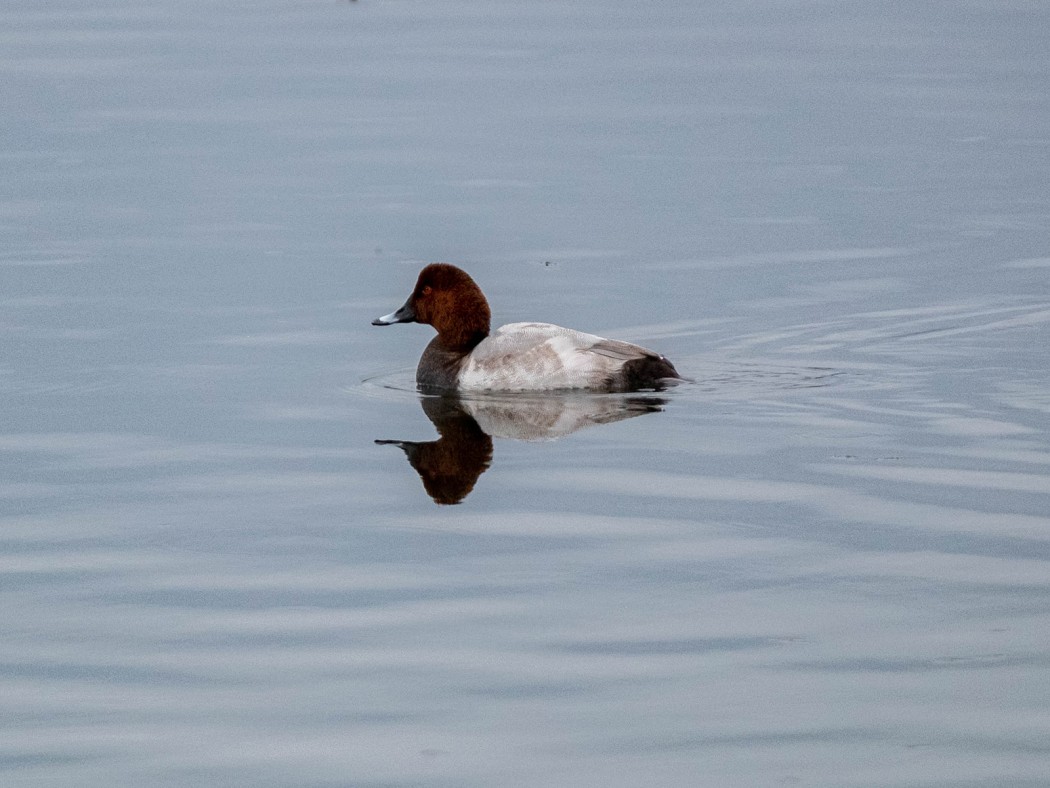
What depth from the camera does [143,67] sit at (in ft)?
95.5

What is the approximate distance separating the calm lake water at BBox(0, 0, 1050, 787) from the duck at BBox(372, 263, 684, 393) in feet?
0.61

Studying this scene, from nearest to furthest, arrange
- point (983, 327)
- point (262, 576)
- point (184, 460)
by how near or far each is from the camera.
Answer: point (262, 576) < point (184, 460) < point (983, 327)

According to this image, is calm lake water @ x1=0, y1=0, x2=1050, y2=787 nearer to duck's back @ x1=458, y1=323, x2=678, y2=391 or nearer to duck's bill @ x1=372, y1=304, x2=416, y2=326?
duck's back @ x1=458, y1=323, x2=678, y2=391

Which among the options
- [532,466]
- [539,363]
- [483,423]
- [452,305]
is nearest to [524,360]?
[539,363]

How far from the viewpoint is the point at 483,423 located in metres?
9.87

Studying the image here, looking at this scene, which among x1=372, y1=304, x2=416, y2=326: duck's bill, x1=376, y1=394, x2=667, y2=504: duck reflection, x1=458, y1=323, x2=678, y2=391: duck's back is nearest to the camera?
x1=376, y1=394, x2=667, y2=504: duck reflection

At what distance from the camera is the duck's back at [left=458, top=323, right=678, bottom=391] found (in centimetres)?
1030

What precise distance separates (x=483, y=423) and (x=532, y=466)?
1219 mm

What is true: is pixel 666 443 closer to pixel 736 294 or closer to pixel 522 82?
pixel 736 294

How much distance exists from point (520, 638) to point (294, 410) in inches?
173

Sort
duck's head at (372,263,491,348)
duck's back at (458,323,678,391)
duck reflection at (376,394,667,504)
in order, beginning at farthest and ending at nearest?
1. duck's head at (372,263,491,348)
2. duck's back at (458,323,678,391)
3. duck reflection at (376,394,667,504)

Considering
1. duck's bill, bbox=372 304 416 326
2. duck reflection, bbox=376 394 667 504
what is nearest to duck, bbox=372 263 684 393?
duck reflection, bbox=376 394 667 504

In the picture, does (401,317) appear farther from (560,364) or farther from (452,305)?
(560,364)

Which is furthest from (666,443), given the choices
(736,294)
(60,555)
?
(736,294)
